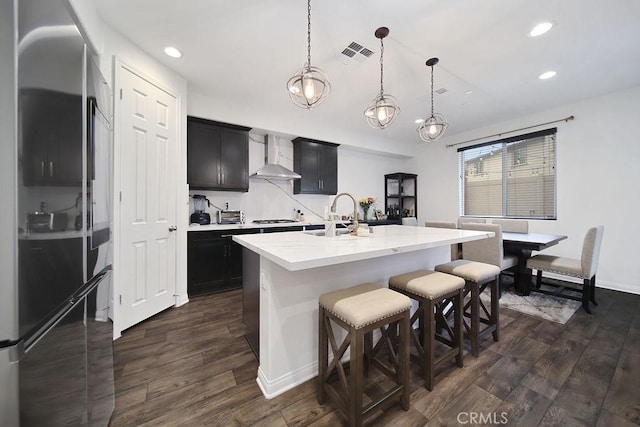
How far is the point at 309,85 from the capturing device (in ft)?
5.95

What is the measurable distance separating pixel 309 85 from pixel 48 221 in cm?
169

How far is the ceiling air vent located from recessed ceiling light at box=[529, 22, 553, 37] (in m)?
1.46

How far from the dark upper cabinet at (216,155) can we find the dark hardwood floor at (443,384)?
195 centimetres

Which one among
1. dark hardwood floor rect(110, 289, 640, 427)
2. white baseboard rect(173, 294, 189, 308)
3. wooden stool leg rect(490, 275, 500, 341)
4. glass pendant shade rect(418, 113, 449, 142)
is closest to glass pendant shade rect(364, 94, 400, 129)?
glass pendant shade rect(418, 113, 449, 142)

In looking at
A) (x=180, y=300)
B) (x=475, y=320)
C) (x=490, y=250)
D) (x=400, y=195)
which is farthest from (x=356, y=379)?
(x=400, y=195)

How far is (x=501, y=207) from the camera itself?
450 cm

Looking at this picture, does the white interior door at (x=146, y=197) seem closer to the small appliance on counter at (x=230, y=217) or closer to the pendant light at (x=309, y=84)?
the small appliance on counter at (x=230, y=217)

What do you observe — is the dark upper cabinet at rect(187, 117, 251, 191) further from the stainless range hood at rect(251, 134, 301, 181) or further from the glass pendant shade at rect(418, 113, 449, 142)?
the glass pendant shade at rect(418, 113, 449, 142)

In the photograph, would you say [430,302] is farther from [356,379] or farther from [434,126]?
[434,126]

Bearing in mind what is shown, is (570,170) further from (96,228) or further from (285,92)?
(96,228)

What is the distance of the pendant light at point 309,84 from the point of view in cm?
179

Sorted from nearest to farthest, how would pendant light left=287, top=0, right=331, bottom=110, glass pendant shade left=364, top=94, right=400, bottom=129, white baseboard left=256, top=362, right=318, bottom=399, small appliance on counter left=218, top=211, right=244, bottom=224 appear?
white baseboard left=256, top=362, right=318, bottom=399, pendant light left=287, top=0, right=331, bottom=110, glass pendant shade left=364, top=94, right=400, bottom=129, small appliance on counter left=218, top=211, right=244, bottom=224

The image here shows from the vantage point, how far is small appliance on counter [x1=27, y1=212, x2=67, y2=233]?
0.62 meters

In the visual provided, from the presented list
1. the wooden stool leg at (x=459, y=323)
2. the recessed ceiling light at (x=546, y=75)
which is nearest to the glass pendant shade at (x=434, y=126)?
the recessed ceiling light at (x=546, y=75)
